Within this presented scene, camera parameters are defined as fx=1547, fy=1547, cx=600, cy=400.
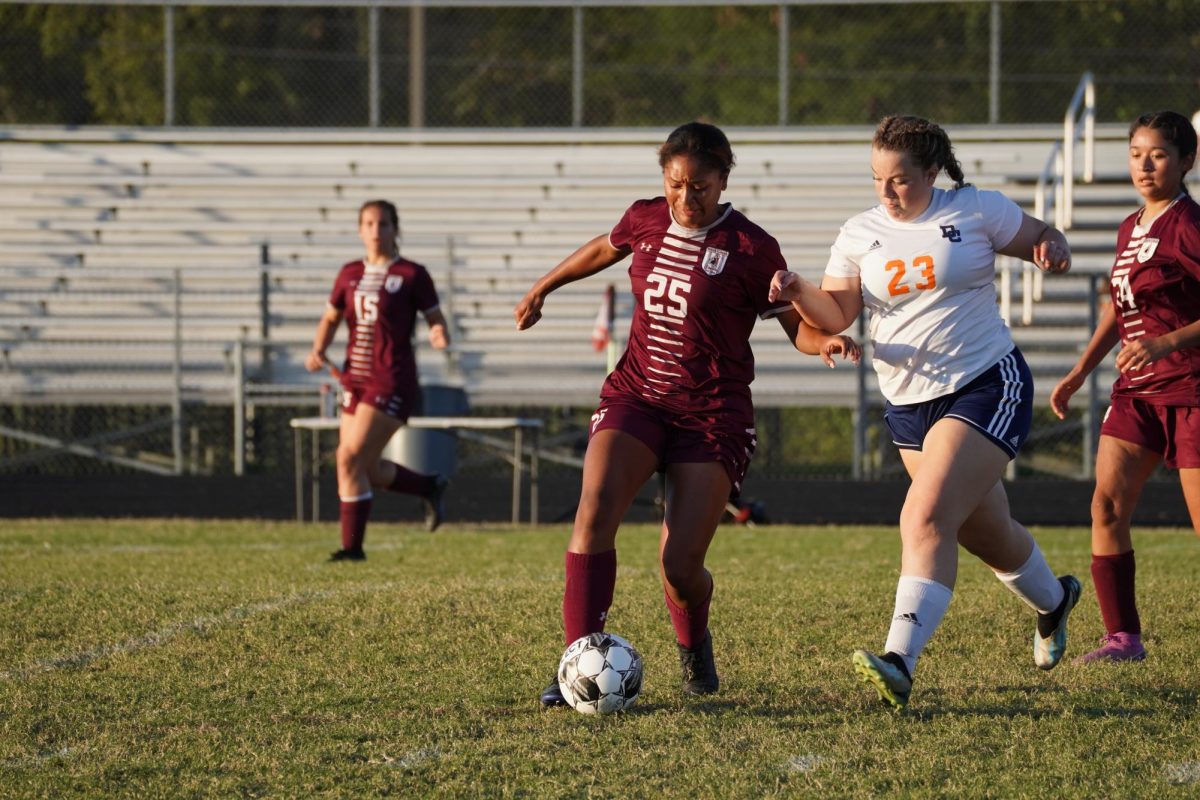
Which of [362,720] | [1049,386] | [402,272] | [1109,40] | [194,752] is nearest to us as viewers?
[194,752]

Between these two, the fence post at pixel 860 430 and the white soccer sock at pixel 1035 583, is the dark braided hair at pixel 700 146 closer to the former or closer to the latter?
the white soccer sock at pixel 1035 583

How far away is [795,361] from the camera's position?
16.4 metres

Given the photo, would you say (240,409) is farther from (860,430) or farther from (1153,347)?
(1153,347)

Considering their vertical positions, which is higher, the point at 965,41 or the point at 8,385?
the point at 965,41

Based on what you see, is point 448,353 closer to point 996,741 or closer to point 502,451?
point 502,451

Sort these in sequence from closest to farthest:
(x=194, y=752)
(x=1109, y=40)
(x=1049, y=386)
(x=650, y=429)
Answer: (x=194, y=752)
(x=650, y=429)
(x=1049, y=386)
(x=1109, y=40)

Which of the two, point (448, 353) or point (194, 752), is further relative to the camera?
point (448, 353)

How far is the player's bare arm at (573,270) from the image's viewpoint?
5.07 meters

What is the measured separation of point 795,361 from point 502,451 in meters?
3.23

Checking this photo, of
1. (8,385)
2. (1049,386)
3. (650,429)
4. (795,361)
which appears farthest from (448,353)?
(650,429)

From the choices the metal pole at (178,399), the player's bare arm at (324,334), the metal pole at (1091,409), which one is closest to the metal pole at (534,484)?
the player's bare arm at (324,334)

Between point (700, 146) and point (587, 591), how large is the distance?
4.56 feet

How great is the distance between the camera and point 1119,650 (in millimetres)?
5523

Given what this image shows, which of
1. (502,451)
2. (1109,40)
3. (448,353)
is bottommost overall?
(502,451)
